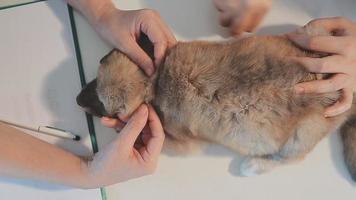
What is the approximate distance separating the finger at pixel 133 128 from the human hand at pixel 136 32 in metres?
0.09

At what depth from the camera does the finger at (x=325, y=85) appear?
0.89m

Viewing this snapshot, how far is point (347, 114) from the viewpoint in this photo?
1.00 metres

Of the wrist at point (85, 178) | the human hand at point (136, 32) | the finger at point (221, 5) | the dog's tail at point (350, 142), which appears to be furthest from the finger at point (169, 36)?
the dog's tail at point (350, 142)

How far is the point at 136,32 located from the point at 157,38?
0.19ft

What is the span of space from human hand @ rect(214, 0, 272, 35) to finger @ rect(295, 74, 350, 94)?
21 centimetres

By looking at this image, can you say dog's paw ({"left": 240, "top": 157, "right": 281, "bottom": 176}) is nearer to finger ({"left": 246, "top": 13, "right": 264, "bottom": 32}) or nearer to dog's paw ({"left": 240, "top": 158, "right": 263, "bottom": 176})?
dog's paw ({"left": 240, "top": 158, "right": 263, "bottom": 176})

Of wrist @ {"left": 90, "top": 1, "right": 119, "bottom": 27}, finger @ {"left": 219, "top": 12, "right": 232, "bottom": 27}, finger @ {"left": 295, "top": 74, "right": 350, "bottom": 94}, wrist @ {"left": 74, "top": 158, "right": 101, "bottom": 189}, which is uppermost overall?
finger @ {"left": 219, "top": 12, "right": 232, "bottom": 27}

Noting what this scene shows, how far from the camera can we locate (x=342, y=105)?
3.08 feet

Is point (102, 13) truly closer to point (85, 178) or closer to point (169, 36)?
point (169, 36)

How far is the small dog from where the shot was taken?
90 centimetres

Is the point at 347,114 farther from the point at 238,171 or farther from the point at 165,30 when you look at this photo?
the point at 165,30

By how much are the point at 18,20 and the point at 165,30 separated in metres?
0.36

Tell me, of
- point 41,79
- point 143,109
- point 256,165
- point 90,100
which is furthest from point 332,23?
point 41,79

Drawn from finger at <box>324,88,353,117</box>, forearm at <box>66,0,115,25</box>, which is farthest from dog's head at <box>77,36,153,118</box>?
finger at <box>324,88,353,117</box>
